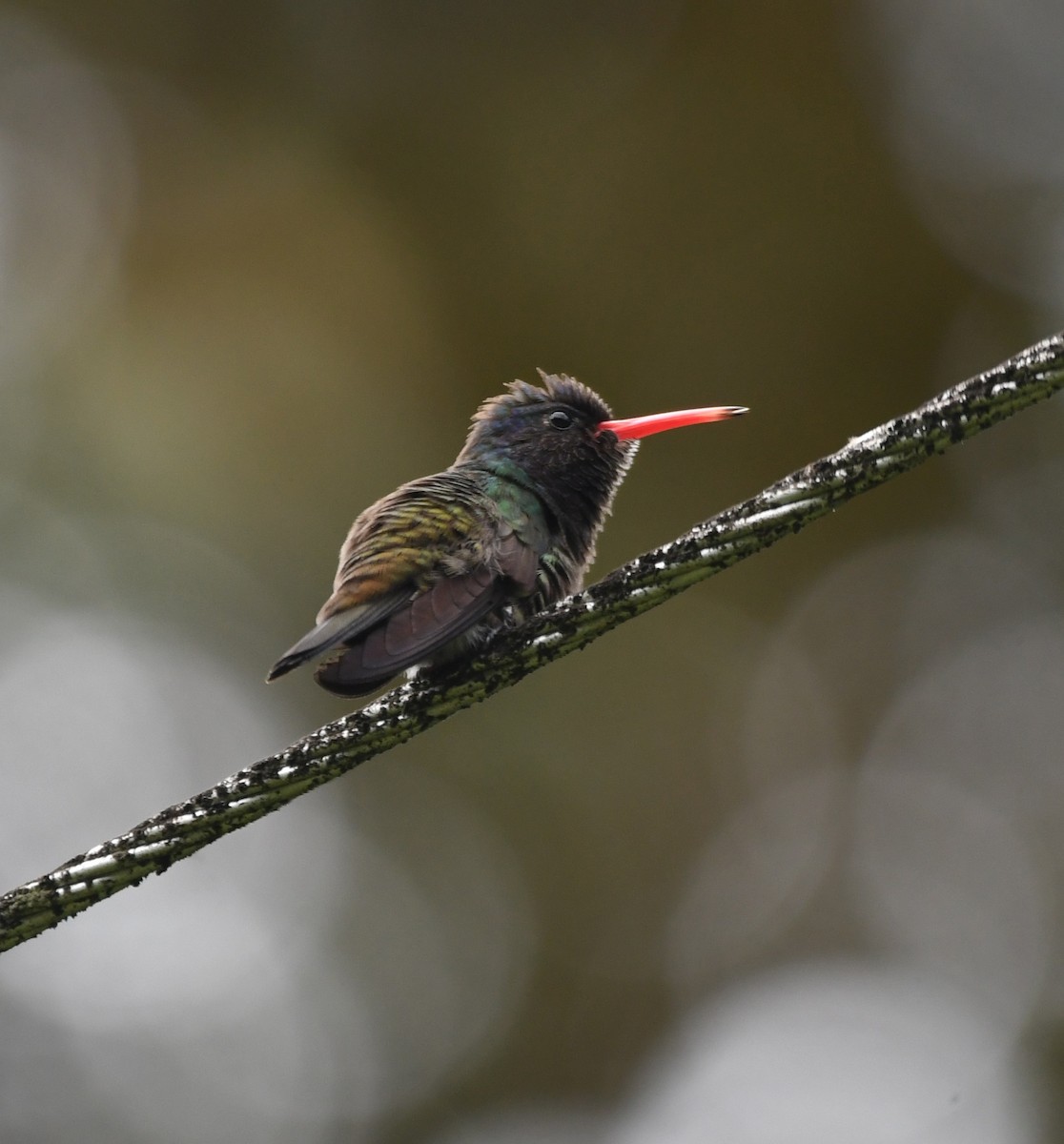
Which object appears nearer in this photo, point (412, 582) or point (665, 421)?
point (412, 582)

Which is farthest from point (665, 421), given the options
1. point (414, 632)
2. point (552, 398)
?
point (414, 632)

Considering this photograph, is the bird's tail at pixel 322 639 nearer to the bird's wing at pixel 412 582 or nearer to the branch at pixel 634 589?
the bird's wing at pixel 412 582

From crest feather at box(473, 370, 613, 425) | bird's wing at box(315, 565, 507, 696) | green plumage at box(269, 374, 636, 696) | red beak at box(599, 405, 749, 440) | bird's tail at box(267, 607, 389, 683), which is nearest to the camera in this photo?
bird's tail at box(267, 607, 389, 683)

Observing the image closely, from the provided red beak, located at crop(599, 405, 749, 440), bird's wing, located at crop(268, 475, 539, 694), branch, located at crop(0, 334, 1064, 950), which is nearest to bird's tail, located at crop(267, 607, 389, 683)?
bird's wing, located at crop(268, 475, 539, 694)

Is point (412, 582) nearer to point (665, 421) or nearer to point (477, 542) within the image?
point (477, 542)

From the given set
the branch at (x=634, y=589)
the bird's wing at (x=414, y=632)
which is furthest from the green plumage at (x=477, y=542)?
the branch at (x=634, y=589)

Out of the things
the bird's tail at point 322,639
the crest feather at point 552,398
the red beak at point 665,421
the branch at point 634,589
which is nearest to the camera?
the branch at point 634,589

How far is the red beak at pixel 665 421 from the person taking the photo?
407 cm

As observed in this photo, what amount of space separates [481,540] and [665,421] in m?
0.86

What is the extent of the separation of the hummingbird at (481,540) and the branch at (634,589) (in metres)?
0.48

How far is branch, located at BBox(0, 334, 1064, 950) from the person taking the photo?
8.16ft

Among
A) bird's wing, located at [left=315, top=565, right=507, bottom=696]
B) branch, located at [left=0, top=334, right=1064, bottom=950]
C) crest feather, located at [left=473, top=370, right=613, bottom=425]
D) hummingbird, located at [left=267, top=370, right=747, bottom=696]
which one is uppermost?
crest feather, located at [left=473, top=370, right=613, bottom=425]

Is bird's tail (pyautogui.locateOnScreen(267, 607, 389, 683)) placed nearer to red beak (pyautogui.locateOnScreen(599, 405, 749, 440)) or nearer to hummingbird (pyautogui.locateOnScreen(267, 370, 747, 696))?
hummingbird (pyautogui.locateOnScreen(267, 370, 747, 696))

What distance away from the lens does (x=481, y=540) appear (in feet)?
12.5
